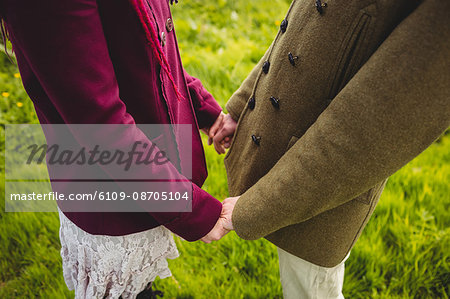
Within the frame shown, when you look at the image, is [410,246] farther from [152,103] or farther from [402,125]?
[152,103]

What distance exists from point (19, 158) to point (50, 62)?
7.38 feet

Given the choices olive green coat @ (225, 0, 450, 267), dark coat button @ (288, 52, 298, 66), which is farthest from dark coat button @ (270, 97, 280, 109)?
dark coat button @ (288, 52, 298, 66)

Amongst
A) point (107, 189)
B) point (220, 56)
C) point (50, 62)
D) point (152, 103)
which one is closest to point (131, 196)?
point (107, 189)

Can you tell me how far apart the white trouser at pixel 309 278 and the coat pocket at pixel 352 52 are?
23.3 inches

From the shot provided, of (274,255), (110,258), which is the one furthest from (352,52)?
(274,255)

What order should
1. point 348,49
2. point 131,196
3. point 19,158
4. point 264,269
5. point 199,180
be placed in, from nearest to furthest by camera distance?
point 348,49 < point 131,196 < point 199,180 < point 264,269 < point 19,158

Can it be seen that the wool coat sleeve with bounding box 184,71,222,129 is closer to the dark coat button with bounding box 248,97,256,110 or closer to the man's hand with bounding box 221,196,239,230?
the dark coat button with bounding box 248,97,256,110

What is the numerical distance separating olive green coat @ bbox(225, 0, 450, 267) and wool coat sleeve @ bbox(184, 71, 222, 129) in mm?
316

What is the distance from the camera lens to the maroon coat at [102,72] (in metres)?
0.64

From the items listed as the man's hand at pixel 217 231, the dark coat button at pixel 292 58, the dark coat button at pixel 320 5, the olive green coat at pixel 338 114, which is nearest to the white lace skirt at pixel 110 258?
the man's hand at pixel 217 231

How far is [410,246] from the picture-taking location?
1867 mm

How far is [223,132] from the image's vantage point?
4.50ft

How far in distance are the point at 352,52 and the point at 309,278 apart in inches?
28.8

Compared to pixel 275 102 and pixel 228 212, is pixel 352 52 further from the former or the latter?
pixel 228 212
